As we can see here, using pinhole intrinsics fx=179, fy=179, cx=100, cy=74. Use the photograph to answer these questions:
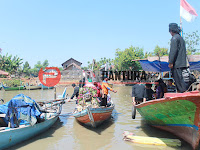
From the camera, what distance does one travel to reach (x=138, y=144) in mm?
5195

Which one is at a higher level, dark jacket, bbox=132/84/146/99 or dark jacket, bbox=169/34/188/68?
dark jacket, bbox=169/34/188/68

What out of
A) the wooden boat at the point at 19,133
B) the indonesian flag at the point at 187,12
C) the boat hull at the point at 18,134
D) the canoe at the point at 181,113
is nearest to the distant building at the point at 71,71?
the wooden boat at the point at 19,133

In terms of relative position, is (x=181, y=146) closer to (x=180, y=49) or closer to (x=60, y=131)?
(x=180, y=49)

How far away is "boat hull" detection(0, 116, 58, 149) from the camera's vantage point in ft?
14.9

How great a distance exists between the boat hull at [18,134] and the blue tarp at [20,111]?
0.74ft

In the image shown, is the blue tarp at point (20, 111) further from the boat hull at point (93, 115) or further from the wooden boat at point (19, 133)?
the boat hull at point (93, 115)

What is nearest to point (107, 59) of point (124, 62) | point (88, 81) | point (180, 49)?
point (124, 62)

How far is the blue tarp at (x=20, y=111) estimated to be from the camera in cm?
500

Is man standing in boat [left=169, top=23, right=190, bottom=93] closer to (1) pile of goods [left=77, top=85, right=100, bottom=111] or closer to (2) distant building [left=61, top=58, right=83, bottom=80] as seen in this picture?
(1) pile of goods [left=77, top=85, right=100, bottom=111]

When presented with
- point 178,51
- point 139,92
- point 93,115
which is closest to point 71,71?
point 139,92

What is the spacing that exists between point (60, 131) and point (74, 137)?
0.92m

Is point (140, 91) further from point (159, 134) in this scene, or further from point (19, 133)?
point (19, 133)

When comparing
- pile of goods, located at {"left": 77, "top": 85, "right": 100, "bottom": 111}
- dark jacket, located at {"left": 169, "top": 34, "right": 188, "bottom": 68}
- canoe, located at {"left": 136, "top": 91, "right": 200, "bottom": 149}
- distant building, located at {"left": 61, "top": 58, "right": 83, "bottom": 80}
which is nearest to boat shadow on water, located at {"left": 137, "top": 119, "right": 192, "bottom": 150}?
canoe, located at {"left": 136, "top": 91, "right": 200, "bottom": 149}

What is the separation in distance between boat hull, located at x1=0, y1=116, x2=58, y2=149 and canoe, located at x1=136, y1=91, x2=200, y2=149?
3.47 m
